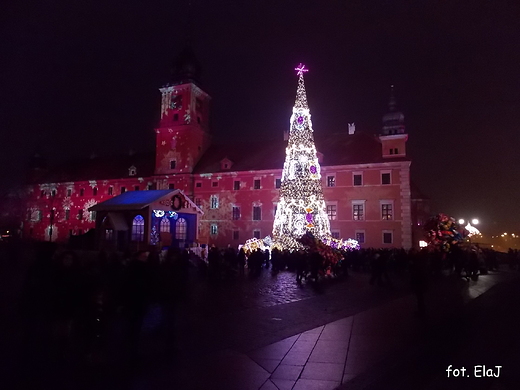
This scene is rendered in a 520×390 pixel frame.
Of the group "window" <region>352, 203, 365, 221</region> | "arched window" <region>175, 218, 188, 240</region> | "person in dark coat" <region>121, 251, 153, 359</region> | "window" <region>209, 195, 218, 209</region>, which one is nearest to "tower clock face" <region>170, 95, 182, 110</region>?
"window" <region>209, 195, 218, 209</region>

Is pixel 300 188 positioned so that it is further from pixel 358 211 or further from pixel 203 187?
pixel 203 187

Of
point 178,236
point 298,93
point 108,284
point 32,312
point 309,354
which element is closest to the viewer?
point 32,312

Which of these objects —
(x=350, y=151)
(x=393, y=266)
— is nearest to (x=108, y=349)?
(x=393, y=266)

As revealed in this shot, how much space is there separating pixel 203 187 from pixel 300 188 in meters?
22.9

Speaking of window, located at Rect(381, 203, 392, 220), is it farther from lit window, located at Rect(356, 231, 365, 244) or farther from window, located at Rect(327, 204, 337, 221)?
window, located at Rect(327, 204, 337, 221)

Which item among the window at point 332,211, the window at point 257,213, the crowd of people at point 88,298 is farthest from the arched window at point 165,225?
the crowd of people at point 88,298

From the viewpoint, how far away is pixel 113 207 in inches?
1277

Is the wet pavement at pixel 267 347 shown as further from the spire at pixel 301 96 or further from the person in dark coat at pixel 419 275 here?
the spire at pixel 301 96

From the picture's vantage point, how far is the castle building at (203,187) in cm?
3369

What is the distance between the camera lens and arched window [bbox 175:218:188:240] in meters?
36.2

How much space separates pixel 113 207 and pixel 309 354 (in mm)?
28949

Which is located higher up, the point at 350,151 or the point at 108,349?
the point at 350,151

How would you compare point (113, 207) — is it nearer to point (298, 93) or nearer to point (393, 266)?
point (298, 93)

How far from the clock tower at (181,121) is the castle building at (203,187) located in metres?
0.12
